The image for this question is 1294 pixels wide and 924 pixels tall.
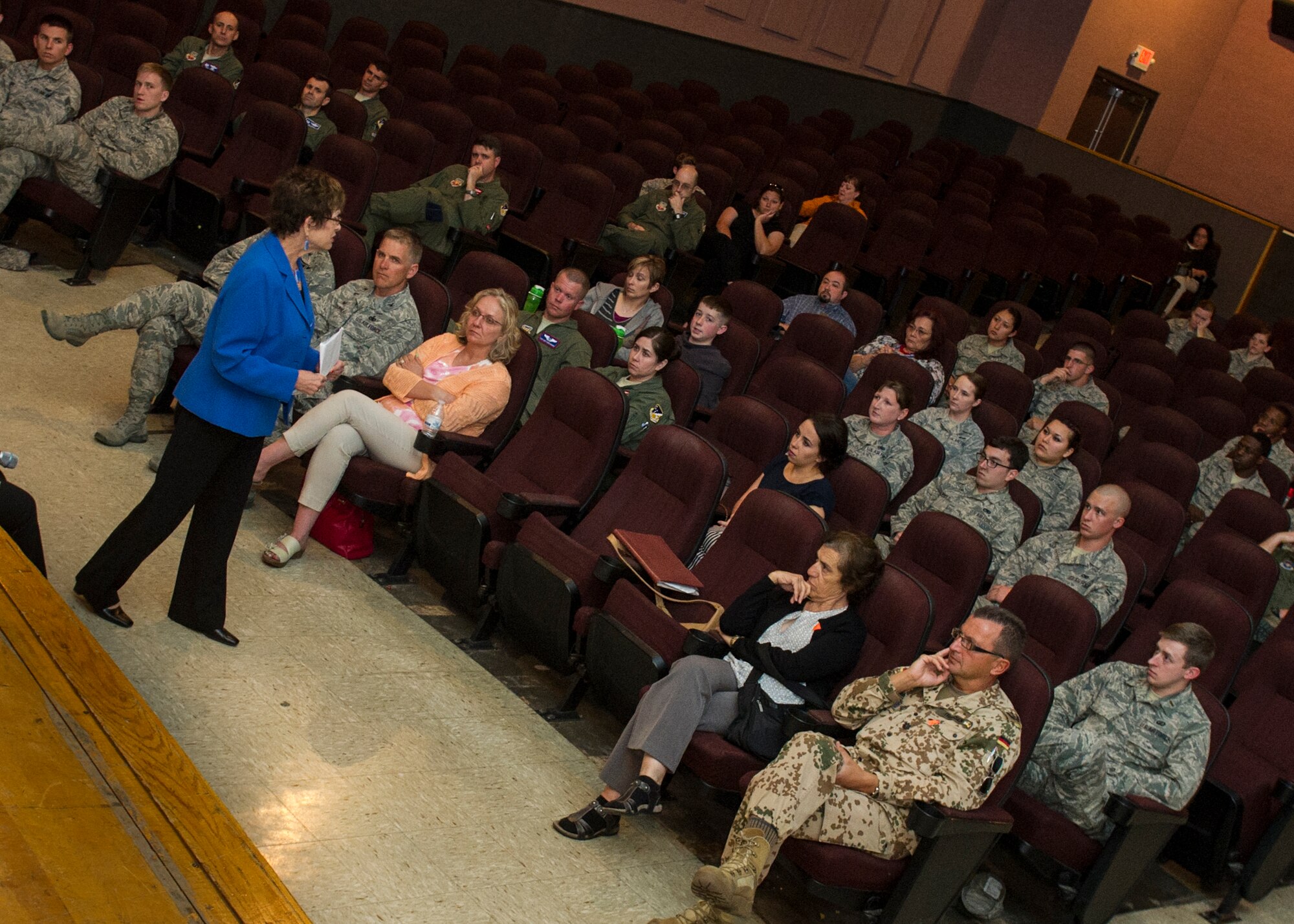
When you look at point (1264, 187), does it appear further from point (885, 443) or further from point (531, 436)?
point (531, 436)

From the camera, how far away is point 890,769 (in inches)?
118

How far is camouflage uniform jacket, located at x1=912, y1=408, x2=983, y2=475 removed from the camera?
487 cm

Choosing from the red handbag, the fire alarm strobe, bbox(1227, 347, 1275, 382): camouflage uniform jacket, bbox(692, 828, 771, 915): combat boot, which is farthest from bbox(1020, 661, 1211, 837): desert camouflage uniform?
the fire alarm strobe

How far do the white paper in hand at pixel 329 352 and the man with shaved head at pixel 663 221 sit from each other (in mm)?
3237

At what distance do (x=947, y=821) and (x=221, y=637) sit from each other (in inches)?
73.1

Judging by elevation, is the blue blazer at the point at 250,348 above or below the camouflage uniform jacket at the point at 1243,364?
below

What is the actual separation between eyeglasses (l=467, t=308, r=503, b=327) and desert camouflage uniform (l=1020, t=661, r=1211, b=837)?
2101 millimetres

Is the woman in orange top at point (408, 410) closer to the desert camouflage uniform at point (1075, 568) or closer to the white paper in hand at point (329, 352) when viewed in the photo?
the white paper in hand at point (329, 352)

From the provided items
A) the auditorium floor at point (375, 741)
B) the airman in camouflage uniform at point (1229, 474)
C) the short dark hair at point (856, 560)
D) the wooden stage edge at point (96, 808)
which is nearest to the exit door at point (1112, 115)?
the airman in camouflage uniform at point (1229, 474)

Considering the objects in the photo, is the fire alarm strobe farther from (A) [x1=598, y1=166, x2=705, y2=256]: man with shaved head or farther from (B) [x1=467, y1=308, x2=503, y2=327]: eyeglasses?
(B) [x1=467, y1=308, x2=503, y2=327]: eyeglasses

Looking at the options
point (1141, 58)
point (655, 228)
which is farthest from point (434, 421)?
point (1141, 58)

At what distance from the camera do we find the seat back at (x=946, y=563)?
3.74m

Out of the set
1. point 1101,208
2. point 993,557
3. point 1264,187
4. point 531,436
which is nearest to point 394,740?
point 531,436

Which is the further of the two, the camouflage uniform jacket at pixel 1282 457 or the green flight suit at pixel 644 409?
the camouflage uniform jacket at pixel 1282 457
